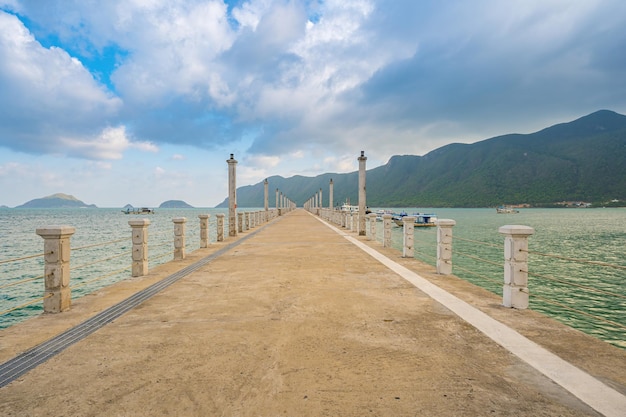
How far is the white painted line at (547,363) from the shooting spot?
252 centimetres

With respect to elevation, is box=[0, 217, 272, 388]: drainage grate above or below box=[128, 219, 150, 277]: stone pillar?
below

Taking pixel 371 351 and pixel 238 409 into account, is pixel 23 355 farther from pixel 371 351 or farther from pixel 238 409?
pixel 371 351

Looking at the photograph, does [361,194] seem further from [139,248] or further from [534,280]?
[139,248]

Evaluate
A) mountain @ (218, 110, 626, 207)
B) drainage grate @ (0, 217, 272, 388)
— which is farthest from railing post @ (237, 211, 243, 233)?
mountain @ (218, 110, 626, 207)

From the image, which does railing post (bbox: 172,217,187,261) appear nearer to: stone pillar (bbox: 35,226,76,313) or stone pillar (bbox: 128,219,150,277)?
stone pillar (bbox: 128,219,150,277)

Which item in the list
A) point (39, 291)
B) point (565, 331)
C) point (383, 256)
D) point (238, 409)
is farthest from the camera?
point (39, 291)

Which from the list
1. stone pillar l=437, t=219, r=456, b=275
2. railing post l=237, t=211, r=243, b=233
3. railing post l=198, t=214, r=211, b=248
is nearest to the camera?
stone pillar l=437, t=219, r=456, b=275

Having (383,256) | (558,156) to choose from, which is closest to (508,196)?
(558,156)

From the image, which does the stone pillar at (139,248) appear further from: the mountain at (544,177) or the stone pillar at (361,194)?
the mountain at (544,177)

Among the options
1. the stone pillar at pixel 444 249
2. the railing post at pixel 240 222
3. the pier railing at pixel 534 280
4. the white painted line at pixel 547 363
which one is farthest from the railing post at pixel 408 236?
the railing post at pixel 240 222

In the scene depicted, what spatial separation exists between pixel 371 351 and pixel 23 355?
3.70 metres

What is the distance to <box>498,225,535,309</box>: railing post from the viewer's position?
493cm

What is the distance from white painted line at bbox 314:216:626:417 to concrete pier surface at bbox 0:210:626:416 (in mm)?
34

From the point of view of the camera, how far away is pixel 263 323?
425cm
